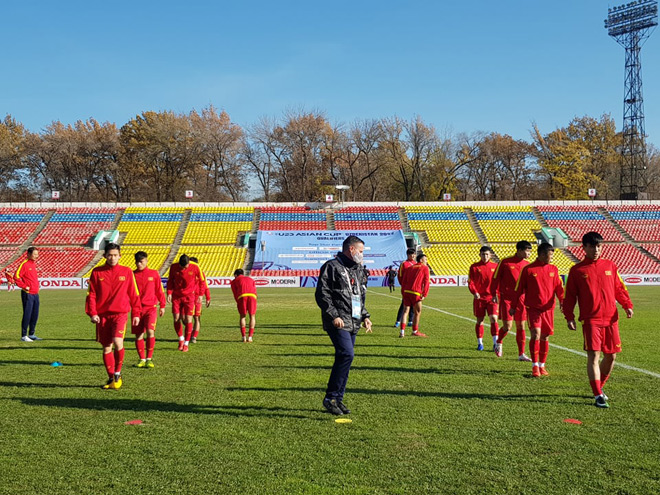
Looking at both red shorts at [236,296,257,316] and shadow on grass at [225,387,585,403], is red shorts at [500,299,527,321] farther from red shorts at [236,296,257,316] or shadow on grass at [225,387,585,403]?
red shorts at [236,296,257,316]

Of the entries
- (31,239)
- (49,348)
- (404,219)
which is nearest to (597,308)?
(49,348)

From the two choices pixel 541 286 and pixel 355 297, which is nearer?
pixel 355 297

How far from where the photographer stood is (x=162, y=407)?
7.36 metres

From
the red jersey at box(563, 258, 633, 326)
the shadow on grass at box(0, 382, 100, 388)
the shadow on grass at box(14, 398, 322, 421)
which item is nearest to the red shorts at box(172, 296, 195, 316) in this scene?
the shadow on grass at box(0, 382, 100, 388)

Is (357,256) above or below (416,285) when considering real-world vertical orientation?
above

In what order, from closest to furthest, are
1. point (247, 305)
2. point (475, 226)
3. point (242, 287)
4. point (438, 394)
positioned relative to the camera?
point (438, 394) < point (247, 305) < point (242, 287) < point (475, 226)

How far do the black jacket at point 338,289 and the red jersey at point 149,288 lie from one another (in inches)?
178

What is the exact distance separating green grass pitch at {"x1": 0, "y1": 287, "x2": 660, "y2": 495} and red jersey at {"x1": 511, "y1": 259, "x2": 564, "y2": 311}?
45.3 inches

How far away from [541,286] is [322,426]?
181 inches

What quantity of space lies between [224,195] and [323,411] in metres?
69.8

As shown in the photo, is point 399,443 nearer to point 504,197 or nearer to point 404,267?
point 404,267

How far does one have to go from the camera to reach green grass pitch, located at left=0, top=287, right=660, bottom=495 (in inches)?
191

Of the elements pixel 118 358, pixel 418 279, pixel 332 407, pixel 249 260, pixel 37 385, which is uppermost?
pixel 418 279

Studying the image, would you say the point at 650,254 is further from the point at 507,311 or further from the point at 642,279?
the point at 507,311
